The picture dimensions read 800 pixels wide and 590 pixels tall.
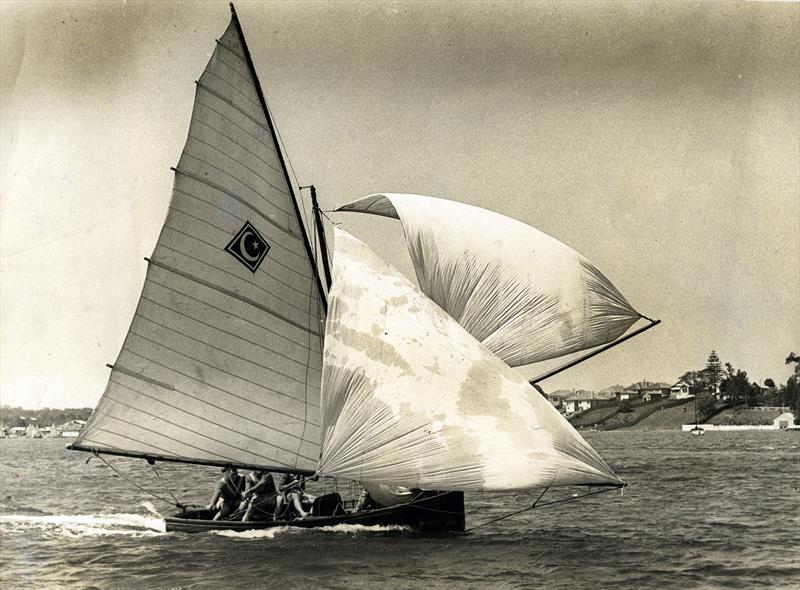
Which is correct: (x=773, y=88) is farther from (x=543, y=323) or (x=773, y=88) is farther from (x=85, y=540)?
(x=85, y=540)

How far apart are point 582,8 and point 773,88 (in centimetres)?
441

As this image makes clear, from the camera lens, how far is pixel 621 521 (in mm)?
21641

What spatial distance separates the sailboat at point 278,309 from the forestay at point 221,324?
0.09ft

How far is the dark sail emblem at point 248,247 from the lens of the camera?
1803 centimetres

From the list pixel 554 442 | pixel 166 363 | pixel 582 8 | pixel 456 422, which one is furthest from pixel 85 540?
pixel 582 8

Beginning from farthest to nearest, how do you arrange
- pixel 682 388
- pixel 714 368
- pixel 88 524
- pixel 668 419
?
pixel 668 419 < pixel 682 388 < pixel 714 368 < pixel 88 524

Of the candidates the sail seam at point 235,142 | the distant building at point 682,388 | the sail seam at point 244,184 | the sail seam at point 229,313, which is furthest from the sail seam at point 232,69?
the distant building at point 682,388

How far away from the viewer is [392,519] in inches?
713

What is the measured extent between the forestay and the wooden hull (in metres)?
1.12

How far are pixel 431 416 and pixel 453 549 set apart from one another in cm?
303

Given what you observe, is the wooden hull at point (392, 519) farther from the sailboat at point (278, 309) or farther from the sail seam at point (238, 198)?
the sail seam at point (238, 198)

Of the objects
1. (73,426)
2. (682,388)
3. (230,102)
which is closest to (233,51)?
(230,102)

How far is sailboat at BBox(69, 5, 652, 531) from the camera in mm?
16453

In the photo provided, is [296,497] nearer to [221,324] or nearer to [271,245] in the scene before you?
[221,324]
